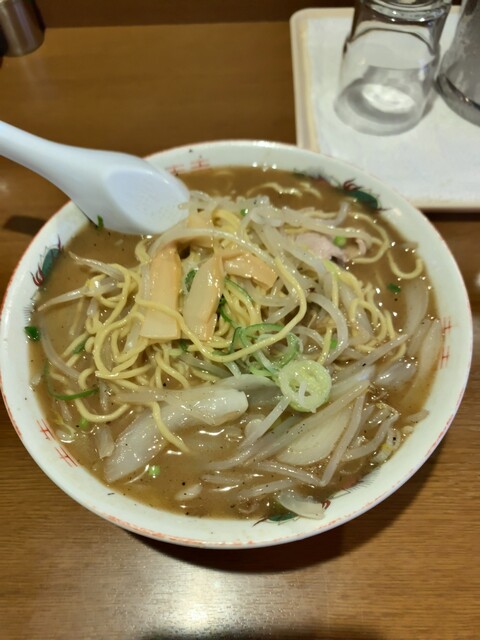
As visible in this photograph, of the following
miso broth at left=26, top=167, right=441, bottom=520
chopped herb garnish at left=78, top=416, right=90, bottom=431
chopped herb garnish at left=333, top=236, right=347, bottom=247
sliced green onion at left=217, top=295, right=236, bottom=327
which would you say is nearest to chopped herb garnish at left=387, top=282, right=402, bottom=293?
miso broth at left=26, top=167, right=441, bottom=520

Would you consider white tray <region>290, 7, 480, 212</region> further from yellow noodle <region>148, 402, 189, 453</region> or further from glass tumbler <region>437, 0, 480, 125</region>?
yellow noodle <region>148, 402, 189, 453</region>

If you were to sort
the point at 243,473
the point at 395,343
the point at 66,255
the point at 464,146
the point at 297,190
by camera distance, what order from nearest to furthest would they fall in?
the point at 243,473 < the point at 395,343 < the point at 66,255 < the point at 297,190 < the point at 464,146

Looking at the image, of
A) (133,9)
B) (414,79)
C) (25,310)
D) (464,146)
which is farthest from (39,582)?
(133,9)

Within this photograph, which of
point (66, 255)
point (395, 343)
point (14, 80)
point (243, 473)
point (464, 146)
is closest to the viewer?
point (243, 473)

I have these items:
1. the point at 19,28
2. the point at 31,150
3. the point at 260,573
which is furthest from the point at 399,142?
the point at 19,28

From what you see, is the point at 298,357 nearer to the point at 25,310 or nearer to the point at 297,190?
the point at 297,190

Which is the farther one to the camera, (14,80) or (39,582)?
(14,80)

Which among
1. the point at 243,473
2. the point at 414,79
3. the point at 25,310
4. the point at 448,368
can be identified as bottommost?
the point at 243,473

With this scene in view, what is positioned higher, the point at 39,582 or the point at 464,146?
the point at 464,146
